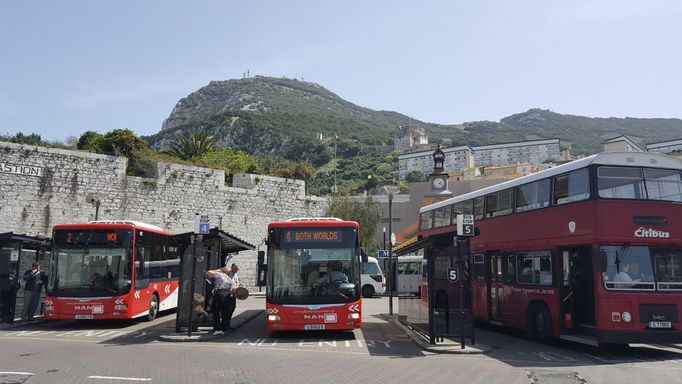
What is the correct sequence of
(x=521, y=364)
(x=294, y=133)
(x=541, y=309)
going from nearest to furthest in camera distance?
(x=521, y=364) < (x=541, y=309) < (x=294, y=133)

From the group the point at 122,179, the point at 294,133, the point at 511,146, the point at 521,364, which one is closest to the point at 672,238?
the point at 521,364

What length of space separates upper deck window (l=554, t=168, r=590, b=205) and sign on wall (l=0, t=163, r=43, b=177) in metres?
23.7

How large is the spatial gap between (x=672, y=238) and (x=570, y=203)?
212 centimetres

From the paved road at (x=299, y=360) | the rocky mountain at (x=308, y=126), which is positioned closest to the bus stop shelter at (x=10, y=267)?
the paved road at (x=299, y=360)

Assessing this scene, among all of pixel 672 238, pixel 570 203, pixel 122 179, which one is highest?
pixel 122 179

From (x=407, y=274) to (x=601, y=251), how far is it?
23.2m

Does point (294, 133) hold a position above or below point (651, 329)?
above

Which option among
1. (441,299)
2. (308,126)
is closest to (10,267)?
(441,299)

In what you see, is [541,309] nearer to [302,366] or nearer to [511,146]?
[302,366]

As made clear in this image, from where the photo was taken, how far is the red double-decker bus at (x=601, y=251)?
11.0 meters

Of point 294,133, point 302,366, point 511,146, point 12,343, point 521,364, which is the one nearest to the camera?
point 302,366

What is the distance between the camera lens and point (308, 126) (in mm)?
140875

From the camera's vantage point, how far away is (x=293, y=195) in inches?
1427

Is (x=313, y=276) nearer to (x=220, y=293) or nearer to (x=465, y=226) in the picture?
(x=220, y=293)
